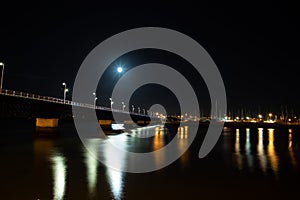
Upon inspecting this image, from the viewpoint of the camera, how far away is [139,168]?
19.3 metres

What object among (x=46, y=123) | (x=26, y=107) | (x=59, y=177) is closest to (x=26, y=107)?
(x=26, y=107)

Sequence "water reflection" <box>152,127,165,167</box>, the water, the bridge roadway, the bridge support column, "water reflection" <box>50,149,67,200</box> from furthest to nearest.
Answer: the bridge support column, the bridge roadway, "water reflection" <box>152,127,165,167</box>, the water, "water reflection" <box>50,149,67,200</box>

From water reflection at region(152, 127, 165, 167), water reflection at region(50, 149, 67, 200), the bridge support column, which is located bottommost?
water reflection at region(50, 149, 67, 200)

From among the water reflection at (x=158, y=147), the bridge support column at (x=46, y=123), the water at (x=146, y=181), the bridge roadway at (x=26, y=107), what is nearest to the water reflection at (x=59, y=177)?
the water at (x=146, y=181)

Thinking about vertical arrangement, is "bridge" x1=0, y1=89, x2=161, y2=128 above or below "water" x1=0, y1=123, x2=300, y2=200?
above

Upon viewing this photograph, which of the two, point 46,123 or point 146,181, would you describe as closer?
point 146,181

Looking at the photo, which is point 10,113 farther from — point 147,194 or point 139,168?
point 147,194

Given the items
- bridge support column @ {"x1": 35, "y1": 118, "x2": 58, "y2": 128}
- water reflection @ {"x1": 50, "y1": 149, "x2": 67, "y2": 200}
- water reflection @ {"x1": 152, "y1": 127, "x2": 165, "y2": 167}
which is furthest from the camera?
bridge support column @ {"x1": 35, "y1": 118, "x2": 58, "y2": 128}

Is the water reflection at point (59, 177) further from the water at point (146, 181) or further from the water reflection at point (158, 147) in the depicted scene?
the water reflection at point (158, 147)

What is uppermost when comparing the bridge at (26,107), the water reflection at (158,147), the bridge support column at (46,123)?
the bridge at (26,107)

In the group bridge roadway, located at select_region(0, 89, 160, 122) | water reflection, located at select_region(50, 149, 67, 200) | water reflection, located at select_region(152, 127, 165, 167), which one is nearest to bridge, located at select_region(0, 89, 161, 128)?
bridge roadway, located at select_region(0, 89, 160, 122)

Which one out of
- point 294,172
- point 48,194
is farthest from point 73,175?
point 294,172

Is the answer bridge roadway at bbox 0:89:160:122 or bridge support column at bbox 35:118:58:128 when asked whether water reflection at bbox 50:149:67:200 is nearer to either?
bridge roadway at bbox 0:89:160:122

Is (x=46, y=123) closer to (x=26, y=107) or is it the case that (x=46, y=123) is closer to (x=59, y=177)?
(x=26, y=107)
